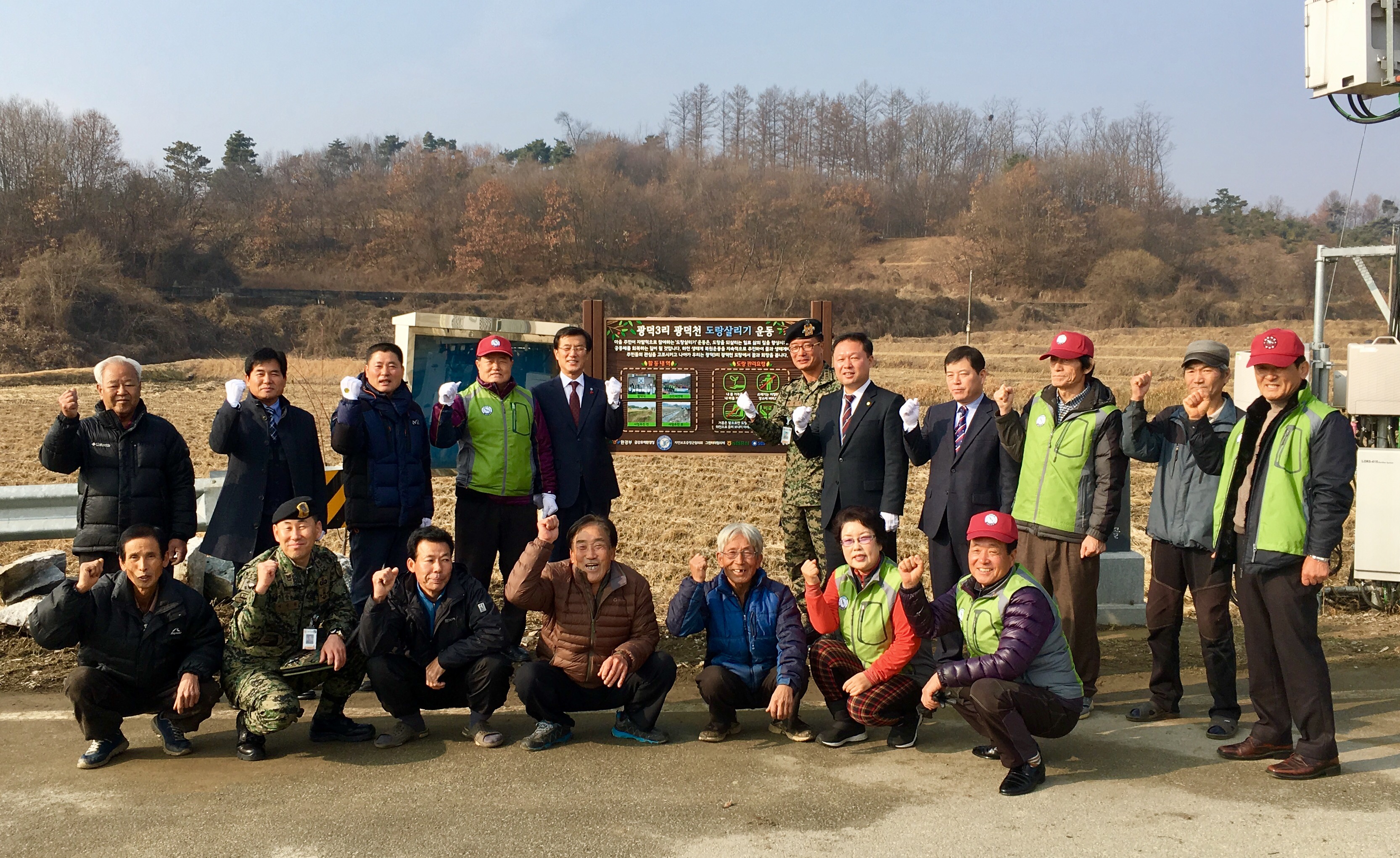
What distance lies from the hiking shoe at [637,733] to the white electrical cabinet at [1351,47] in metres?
6.66

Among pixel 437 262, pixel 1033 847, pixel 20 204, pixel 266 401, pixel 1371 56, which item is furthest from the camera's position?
pixel 437 262

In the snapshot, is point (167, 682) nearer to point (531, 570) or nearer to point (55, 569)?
point (531, 570)

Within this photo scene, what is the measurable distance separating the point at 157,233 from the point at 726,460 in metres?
53.8

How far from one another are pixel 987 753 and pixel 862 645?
0.69 metres

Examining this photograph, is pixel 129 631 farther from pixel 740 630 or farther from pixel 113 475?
pixel 740 630

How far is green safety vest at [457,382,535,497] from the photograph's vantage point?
232 inches

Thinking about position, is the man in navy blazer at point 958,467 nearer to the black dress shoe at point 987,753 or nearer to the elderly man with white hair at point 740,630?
the black dress shoe at point 987,753

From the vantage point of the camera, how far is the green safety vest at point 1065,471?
5246 millimetres

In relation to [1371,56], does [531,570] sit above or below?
below

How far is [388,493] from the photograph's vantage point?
18.6ft

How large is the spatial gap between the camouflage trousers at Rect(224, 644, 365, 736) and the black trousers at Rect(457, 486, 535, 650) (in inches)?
40.1

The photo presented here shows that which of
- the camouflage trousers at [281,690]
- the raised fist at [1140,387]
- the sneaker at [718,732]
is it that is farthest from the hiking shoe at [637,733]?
the raised fist at [1140,387]

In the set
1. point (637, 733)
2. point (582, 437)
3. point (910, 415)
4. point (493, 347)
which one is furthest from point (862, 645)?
point (493, 347)

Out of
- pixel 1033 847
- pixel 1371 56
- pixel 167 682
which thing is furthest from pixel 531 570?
pixel 1371 56
